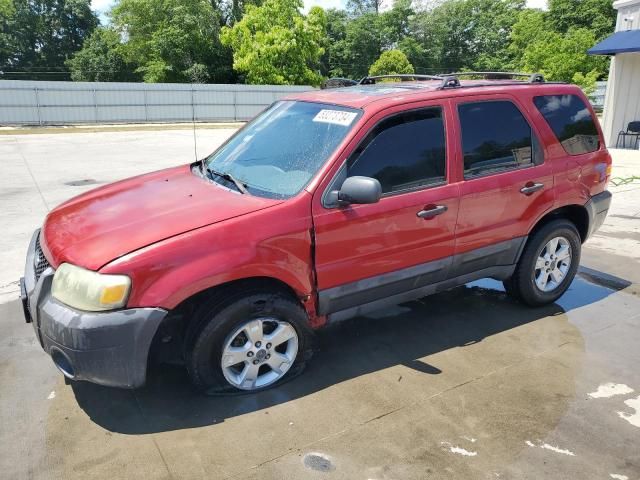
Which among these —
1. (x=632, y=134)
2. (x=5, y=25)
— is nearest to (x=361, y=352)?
(x=632, y=134)

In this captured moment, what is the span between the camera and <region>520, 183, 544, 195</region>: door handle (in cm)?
418

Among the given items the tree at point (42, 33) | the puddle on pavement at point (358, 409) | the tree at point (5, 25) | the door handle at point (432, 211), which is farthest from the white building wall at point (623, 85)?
the tree at point (5, 25)

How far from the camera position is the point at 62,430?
3092 millimetres

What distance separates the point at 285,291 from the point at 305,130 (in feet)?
3.75

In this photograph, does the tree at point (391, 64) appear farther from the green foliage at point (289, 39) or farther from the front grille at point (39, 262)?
the front grille at point (39, 262)

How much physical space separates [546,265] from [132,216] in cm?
341

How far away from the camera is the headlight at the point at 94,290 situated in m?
2.79

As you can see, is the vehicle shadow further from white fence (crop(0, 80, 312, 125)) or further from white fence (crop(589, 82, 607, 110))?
white fence (crop(589, 82, 607, 110))

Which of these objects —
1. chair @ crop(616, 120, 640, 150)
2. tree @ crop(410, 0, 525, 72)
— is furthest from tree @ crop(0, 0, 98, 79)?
chair @ crop(616, 120, 640, 150)

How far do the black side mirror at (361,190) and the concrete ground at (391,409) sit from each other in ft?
4.12

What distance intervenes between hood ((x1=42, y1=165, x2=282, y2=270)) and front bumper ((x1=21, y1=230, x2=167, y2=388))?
278 mm

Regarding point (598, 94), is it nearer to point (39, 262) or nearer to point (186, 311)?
point (186, 311)

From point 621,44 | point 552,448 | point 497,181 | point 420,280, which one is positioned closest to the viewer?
point 552,448

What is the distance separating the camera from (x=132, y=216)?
128 inches
